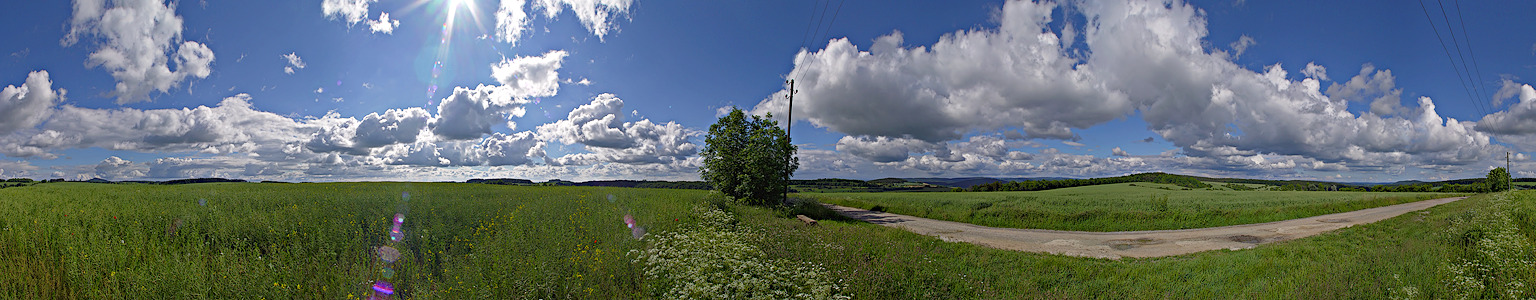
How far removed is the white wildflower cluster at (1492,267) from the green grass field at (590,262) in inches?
2.0

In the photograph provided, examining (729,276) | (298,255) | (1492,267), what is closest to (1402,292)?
(1492,267)

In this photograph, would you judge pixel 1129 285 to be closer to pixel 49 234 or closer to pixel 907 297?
pixel 907 297

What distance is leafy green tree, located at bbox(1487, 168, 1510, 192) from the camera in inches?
2888

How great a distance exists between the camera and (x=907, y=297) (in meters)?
5.98

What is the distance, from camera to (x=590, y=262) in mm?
6254

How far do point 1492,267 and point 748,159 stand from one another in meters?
18.4

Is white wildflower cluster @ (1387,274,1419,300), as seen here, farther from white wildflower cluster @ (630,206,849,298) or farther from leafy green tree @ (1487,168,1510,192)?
leafy green tree @ (1487,168,1510,192)

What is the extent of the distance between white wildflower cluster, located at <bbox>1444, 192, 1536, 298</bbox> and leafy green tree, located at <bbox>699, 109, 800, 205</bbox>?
56.8 feet

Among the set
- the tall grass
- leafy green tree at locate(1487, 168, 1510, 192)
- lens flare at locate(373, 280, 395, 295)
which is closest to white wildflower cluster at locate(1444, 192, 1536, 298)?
the tall grass

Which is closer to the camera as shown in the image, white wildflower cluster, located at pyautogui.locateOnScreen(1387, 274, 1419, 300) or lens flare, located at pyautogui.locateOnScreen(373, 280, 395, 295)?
lens flare, located at pyautogui.locateOnScreen(373, 280, 395, 295)

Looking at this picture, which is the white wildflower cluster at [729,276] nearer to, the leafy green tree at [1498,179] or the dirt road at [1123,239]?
the dirt road at [1123,239]

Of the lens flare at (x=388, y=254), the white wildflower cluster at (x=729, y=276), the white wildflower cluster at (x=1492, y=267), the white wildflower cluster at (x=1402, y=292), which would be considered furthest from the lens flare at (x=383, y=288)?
the white wildflower cluster at (x=1492, y=267)

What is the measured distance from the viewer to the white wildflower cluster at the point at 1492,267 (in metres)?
6.45

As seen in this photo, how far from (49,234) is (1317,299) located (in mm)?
17979
